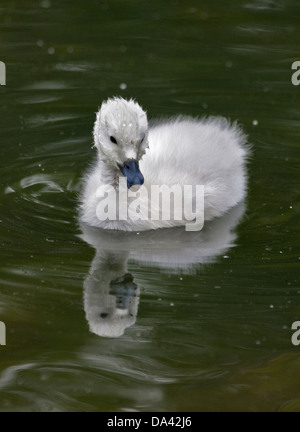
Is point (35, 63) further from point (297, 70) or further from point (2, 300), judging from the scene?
point (2, 300)

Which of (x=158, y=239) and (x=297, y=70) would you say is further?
(x=297, y=70)

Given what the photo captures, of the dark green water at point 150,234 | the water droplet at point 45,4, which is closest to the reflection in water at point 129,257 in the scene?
the dark green water at point 150,234

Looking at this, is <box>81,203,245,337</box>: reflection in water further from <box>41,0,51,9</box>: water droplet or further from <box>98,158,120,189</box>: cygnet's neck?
<box>41,0,51,9</box>: water droplet

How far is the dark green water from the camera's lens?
4.62 meters

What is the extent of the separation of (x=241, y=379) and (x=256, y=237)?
63.2 inches

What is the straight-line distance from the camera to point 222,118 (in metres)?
7.52

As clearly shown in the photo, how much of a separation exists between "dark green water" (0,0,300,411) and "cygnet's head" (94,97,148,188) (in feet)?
1.38

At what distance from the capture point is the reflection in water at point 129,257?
5.14 metres

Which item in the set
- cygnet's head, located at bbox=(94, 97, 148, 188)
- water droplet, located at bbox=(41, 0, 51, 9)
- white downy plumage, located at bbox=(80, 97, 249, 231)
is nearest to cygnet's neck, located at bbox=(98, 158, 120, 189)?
white downy plumage, located at bbox=(80, 97, 249, 231)

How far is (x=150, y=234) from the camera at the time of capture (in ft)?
20.4

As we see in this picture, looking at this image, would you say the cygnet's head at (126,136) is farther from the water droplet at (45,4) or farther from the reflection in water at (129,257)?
the water droplet at (45,4)

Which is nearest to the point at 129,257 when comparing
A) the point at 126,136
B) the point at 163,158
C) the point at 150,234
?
the point at 150,234

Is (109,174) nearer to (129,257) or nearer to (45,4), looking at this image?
(129,257)
